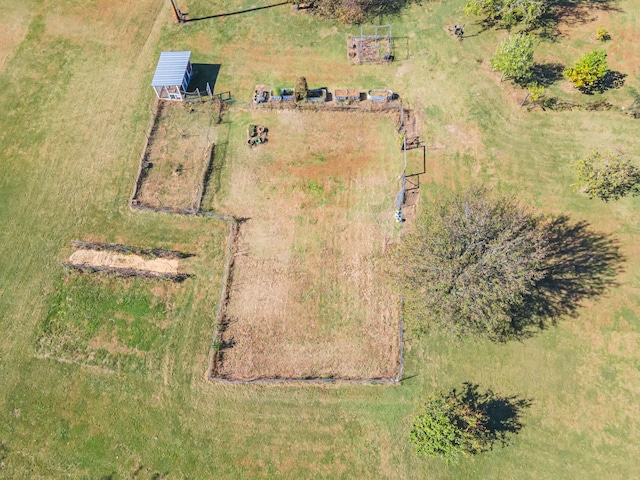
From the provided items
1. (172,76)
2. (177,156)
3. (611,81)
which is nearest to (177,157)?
(177,156)

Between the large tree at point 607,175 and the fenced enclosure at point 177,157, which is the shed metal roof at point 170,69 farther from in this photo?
the large tree at point 607,175

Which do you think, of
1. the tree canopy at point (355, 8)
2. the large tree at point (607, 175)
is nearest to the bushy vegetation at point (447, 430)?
the large tree at point (607, 175)

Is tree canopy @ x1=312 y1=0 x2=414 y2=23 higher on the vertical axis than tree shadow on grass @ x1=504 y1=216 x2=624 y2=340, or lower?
higher

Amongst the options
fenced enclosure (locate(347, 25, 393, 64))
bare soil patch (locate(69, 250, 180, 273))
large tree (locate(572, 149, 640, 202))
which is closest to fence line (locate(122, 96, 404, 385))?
bare soil patch (locate(69, 250, 180, 273))

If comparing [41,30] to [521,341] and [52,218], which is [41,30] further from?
[521,341]

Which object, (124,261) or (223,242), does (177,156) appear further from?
(124,261)

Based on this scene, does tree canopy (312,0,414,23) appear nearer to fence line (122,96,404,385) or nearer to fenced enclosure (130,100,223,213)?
fence line (122,96,404,385)

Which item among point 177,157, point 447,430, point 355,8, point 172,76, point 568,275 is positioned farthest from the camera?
point 355,8
